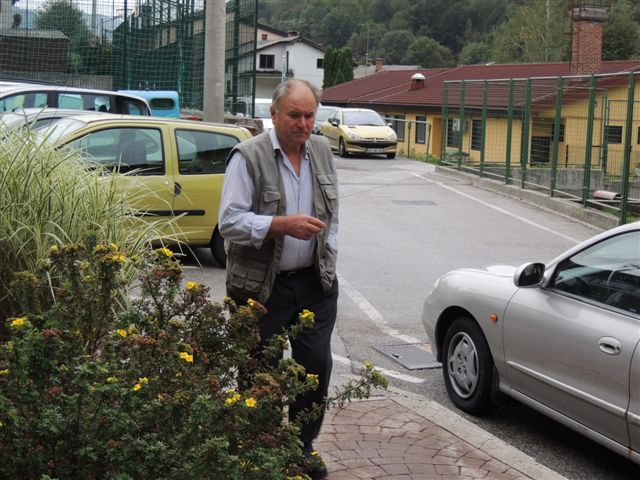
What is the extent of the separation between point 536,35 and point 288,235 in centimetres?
7631

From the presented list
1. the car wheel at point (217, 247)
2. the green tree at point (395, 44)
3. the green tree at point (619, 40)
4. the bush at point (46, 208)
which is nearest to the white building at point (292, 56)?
the green tree at point (395, 44)

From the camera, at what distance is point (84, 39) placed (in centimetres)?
2306

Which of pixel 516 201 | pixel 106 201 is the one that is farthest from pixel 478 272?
pixel 516 201

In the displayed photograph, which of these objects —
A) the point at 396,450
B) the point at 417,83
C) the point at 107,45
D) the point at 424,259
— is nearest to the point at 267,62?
the point at 417,83

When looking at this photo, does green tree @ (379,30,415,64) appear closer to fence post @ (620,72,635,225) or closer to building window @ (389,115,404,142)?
building window @ (389,115,404,142)

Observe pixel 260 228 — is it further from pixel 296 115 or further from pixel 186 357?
pixel 186 357

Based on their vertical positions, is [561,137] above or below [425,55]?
below

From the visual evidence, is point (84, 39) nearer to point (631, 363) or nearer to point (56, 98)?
point (56, 98)

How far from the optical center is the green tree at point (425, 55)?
116 metres

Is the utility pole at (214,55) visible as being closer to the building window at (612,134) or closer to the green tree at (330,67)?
the building window at (612,134)

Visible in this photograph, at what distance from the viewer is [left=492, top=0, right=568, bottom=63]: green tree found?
74875mm

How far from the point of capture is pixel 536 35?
77.1 meters

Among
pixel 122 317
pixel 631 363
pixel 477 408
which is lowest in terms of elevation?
pixel 477 408

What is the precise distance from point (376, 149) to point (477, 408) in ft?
84.1
